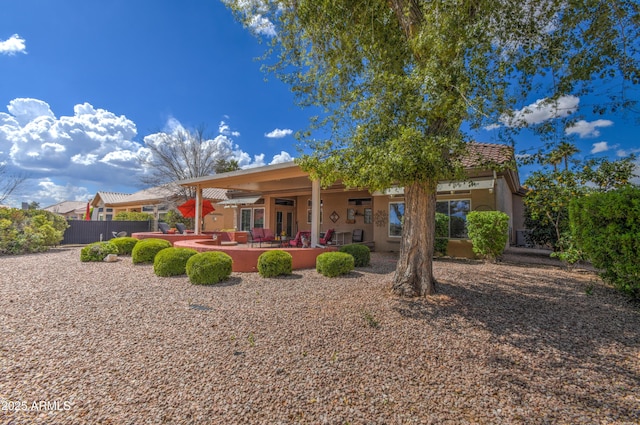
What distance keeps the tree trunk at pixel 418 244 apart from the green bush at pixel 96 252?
12288 millimetres

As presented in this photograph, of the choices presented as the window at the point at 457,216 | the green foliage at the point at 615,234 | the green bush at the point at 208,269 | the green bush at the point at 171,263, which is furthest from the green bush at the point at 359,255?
the green foliage at the point at 615,234

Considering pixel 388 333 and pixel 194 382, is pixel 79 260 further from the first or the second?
pixel 388 333

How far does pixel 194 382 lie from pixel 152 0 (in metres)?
12.5

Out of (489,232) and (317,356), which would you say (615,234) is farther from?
(317,356)

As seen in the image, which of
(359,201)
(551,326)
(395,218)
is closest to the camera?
(551,326)

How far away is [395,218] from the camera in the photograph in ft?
50.8

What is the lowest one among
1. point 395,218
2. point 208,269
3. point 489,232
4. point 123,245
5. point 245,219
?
point 208,269

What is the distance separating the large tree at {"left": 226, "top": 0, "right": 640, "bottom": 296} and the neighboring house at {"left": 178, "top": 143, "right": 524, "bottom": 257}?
4.60 ft

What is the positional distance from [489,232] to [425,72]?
814 cm

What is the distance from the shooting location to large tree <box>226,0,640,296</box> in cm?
496

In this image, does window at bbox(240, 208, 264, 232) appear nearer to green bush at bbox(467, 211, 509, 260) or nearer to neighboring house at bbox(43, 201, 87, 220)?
green bush at bbox(467, 211, 509, 260)

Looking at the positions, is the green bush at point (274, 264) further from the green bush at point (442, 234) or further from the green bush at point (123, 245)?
the green bush at point (123, 245)

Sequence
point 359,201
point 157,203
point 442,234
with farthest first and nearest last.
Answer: point 157,203, point 359,201, point 442,234

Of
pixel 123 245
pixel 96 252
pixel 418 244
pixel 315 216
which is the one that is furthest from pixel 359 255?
pixel 123 245
